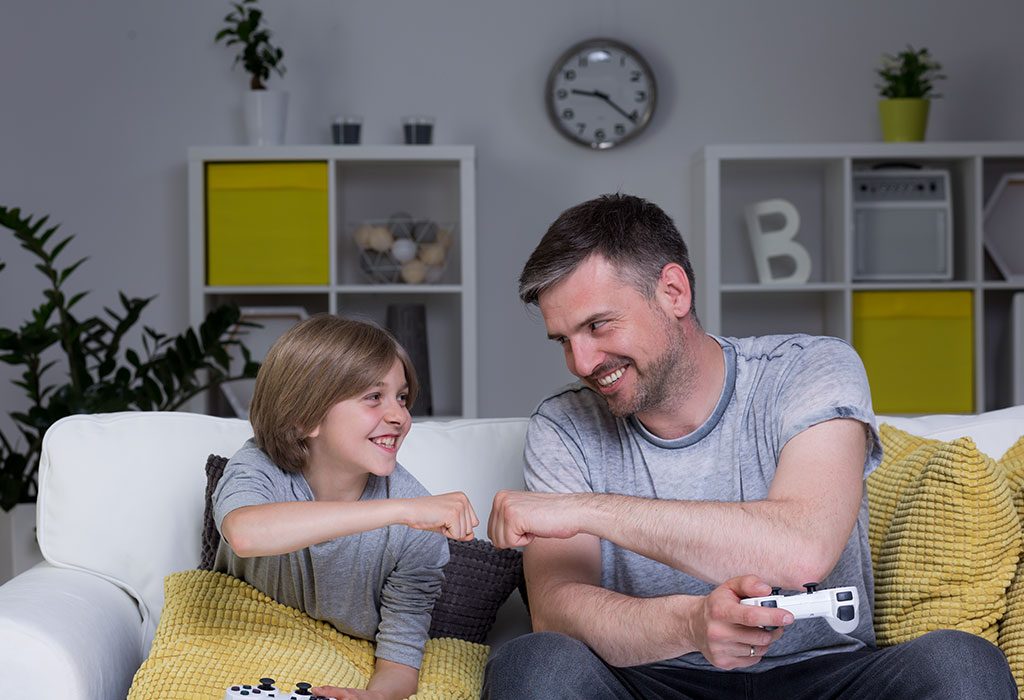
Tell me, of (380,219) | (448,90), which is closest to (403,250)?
(380,219)

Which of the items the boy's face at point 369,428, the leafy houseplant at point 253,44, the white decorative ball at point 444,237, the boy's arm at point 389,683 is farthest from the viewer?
the white decorative ball at point 444,237

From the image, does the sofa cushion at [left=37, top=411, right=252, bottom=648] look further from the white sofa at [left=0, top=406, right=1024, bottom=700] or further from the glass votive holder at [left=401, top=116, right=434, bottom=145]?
the glass votive holder at [left=401, top=116, right=434, bottom=145]

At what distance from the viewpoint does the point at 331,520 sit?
4.81 ft

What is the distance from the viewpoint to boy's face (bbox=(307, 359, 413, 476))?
1.68 metres

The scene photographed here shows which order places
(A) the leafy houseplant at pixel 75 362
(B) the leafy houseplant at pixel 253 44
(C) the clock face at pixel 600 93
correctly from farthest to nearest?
(C) the clock face at pixel 600 93 < (B) the leafy houseplant at pixel 253 44 < (A) the leafy houseplant at pixel 75 362

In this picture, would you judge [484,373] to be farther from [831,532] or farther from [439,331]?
[831,532]

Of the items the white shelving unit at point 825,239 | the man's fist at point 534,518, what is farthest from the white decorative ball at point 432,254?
the man's fist at point 534,518

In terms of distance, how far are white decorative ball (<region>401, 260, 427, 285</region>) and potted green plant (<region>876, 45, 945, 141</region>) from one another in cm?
148

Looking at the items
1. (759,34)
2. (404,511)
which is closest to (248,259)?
(759,34)

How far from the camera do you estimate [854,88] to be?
12.8 ft

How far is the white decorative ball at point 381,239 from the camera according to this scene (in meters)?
3.67

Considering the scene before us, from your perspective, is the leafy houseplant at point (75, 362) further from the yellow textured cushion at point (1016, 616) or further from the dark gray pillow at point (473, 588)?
the yellow textured cushion at point (1016, 616)

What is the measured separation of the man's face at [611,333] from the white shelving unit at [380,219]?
1987mm

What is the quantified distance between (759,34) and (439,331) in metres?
1.43
